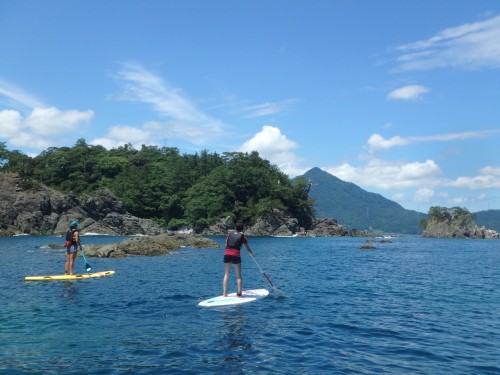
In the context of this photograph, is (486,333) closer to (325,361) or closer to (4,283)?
(325,361)

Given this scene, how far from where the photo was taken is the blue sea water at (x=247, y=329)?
1111 cm

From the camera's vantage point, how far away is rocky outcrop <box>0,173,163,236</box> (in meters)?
105

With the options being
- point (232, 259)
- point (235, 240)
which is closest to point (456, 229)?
point (235, 240)

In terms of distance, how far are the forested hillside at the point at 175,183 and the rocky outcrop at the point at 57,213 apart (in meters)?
9.16

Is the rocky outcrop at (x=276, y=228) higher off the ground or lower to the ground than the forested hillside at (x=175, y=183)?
lower

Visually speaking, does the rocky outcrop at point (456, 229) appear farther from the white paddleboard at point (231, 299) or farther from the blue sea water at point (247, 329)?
the white paddleboard at point (231, 299)

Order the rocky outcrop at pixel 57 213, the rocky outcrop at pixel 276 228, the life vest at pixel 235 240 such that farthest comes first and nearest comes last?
the rocky outcrop at pixel 276 228
the rocky outcrop at pixel 57 213
the life vest at pixel 235 240

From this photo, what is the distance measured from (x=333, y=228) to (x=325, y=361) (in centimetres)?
13492

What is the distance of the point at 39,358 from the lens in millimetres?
11305

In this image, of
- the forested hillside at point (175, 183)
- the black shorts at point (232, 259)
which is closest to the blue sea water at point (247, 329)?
the black shorts at point (232, 259)

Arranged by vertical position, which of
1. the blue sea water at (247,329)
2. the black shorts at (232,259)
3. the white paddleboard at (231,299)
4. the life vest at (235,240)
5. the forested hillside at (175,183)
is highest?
the forested hillside at (175,183)

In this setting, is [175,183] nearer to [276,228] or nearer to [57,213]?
[276,228]

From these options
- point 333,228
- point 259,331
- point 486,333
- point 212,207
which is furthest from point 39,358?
point 333,228

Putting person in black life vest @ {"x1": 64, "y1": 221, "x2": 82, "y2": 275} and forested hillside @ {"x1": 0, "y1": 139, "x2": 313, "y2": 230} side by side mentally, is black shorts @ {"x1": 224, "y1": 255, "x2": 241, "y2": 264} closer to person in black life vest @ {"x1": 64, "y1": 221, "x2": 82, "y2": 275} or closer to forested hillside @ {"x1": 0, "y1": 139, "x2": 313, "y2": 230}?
person in black life vest @ {"x1": 64, "y1": 221, "x2": 82, "y2": 275}
